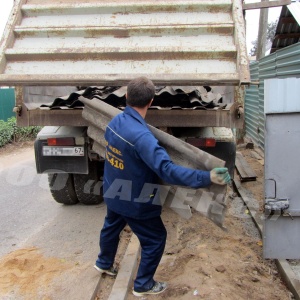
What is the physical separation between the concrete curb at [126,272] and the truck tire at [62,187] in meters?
1.66

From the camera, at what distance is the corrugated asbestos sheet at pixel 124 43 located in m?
3.68

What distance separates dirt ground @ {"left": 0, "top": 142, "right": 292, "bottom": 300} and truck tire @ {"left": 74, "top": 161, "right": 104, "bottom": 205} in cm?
111

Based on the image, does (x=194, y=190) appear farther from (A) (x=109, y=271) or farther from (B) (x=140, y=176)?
(A) (x=109, y=271)

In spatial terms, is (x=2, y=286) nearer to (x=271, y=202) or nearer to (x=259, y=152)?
(x=271, y=202)

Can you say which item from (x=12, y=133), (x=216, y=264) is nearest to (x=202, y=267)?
(x=216, y=264)

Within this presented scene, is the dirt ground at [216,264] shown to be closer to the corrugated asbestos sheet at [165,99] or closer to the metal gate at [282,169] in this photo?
the metal gate at [282,169]

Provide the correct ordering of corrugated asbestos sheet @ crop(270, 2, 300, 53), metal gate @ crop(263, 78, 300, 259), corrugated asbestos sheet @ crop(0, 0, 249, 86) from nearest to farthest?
metal gate @ crop(263, 78, 300, 259) < corrugated asbestos sheet @ crop(0, 0, 249, 86) < corrugated asbestos sheet @ crop(270, 2, 300, 53)

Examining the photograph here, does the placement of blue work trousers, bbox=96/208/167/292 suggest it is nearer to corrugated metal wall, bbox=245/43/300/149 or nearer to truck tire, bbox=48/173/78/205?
truck tire, bbox=48/173/78/205

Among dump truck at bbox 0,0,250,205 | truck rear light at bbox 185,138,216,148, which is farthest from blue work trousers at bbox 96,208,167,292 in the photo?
truck rear light at bbox 185,138,216,148

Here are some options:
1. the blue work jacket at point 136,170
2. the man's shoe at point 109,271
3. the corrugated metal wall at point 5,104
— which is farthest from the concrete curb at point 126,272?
the corrugated metal wall at point 5,104

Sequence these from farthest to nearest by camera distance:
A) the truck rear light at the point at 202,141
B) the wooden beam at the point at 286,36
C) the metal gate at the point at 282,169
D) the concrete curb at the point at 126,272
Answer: the wooden beam at the point at 286,36 < the truck rear light at the point at 202,141 < the metal gate at the point at 282,169 < the concrete curb at the point at 126,272

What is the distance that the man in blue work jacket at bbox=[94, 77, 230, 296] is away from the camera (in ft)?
8.17

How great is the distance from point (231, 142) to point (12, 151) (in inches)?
370

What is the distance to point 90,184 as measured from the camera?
5.41 m
